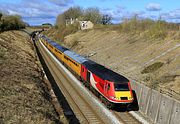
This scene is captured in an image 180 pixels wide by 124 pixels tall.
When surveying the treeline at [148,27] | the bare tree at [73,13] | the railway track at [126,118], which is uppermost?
the bare tree at [73,13]

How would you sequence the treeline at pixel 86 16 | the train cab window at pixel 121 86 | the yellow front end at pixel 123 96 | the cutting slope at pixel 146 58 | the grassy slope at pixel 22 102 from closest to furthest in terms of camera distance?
1. the grassy slope at pixel 22 102
2. the yellow front end at pixel 123 96
3. the train cab window at pixel 121 86
4. the cutting slope at pixel 146 58
5. the treeline at pixel 86 16

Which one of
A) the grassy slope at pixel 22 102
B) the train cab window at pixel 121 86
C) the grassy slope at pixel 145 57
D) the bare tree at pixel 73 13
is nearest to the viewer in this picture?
the grassy slope at pixel 22 102

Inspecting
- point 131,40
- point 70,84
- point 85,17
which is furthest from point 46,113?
point 85,17

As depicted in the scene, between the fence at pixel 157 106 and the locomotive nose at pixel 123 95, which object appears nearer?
the fence at pixel 157 106

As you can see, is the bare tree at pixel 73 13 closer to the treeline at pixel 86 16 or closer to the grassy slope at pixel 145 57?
the treeline at pixel 86 16

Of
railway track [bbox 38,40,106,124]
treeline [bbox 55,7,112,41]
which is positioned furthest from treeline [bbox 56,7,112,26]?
railway track [bbox 38,40,106,124]

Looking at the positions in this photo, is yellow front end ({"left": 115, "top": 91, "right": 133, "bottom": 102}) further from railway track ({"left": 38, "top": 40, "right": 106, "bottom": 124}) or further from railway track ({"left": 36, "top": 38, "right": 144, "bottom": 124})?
railway track ({"left": 38, "top": 40, "right": 106, "bottom": 124})

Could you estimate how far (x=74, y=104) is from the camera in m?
25.9

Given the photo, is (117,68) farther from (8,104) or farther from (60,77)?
(8,104)

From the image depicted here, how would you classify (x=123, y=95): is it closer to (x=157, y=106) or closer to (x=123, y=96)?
(x=123, y=96)

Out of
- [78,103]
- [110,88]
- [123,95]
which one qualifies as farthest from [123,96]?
[78,103]

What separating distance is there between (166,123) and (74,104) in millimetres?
8686

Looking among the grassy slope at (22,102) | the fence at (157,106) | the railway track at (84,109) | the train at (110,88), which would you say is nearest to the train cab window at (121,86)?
the train at (110,88)

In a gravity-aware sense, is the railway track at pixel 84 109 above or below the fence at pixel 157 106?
below
